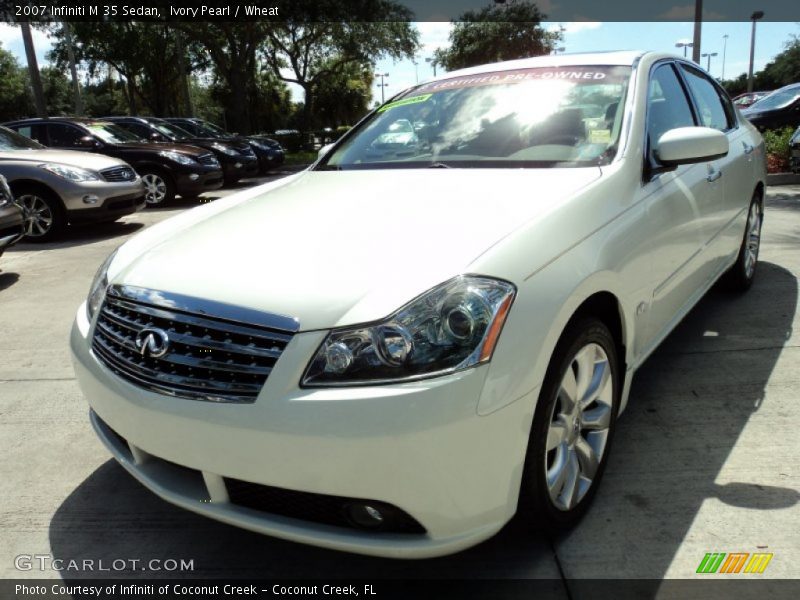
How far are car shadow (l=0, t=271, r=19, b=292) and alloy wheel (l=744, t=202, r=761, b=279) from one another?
612 cm

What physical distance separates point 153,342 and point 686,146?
2.11 meters

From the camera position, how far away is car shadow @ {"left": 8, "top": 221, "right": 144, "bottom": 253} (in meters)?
7.99

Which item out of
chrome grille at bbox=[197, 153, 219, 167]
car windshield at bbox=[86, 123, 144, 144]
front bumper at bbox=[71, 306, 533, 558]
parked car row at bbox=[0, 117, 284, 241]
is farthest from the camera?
chrome grille at bbox=[197, 153, 219, 167]

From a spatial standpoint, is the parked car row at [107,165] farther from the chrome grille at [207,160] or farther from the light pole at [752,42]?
the light pole at [752,42]

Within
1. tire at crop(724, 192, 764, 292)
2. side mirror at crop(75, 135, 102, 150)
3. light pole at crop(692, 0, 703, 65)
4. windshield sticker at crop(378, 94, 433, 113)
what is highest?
light pole at crop(692, 0, 703, 65)

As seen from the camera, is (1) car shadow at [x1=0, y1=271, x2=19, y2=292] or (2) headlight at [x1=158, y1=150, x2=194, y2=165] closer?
(1) car shadow at [x1=0, y1=271, x2=19, y2=292]

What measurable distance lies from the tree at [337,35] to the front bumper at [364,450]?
23.9 meters

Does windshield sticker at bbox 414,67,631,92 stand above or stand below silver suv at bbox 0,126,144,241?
above

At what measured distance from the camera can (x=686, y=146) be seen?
8.67ft

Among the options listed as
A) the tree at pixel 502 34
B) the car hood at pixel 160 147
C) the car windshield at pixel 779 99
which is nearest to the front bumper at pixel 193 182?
the car hood at pixel 160 147

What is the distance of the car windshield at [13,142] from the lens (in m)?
8.48

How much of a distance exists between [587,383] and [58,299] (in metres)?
4.76

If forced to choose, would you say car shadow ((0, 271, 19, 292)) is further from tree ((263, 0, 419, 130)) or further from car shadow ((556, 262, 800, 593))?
tree ((263, 0, 419, 130))

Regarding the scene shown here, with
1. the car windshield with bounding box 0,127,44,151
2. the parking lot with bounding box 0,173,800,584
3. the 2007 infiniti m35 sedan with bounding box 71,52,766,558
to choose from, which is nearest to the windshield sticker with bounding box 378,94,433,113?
the 2007 infiniti m35 sedan with bounding box 71,52,766,558
